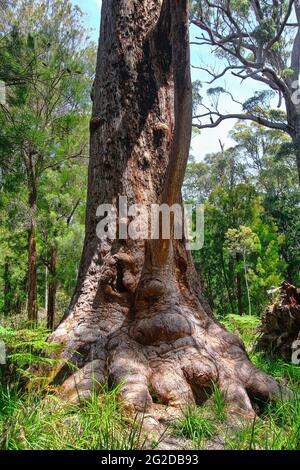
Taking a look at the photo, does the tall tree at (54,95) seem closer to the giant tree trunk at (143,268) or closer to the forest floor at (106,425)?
the giant tree trunk at (143,268)

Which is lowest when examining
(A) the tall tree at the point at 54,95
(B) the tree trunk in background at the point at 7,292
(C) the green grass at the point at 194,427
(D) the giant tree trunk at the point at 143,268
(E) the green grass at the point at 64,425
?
(B) the tree trunk in background at the point at 7,292

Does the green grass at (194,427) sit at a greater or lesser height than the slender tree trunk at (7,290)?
greater

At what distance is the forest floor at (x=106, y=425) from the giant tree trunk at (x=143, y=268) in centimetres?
16

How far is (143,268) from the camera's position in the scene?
122 inches

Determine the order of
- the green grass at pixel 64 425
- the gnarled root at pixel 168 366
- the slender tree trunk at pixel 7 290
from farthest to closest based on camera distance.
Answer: the slender tree trunk at pixel 7 290
the gnarled root at pixel 168 366
the green grass at pixel 64 425

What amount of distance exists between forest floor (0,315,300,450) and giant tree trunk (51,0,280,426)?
16 cm

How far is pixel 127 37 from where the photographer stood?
3.54m

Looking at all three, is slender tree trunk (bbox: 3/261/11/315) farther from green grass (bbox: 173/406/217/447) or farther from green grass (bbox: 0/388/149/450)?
green grass (bbox: 173/406/217/447)

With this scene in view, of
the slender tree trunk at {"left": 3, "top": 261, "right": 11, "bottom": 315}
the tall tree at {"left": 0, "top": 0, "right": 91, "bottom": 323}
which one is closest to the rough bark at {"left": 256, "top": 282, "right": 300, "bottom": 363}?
the tall tree at {"left": 0, "top": 0, "right": 91, "bottom": 323}

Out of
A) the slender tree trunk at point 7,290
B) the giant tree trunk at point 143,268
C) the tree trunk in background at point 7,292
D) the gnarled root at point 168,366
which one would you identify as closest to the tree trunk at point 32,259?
the giant tree trunk at point 143,268

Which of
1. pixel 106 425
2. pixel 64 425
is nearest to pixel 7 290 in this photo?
pixel 64 425

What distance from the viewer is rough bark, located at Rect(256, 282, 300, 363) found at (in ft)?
13.8

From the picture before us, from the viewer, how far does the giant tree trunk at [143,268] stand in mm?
2572
